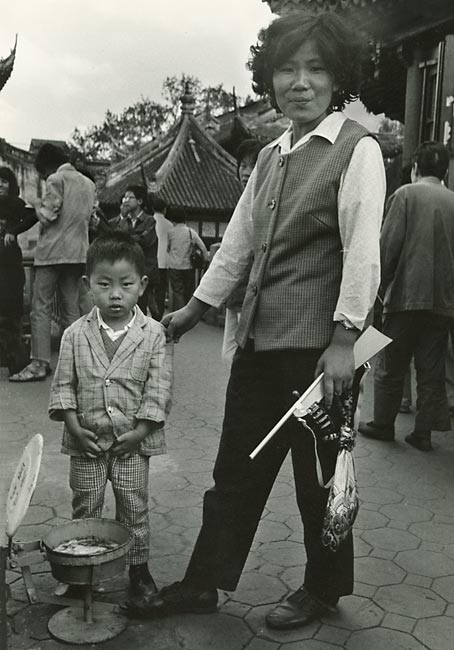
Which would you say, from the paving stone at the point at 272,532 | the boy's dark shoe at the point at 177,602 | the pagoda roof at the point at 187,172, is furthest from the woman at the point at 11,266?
the pagoda roof at the point at 187,172

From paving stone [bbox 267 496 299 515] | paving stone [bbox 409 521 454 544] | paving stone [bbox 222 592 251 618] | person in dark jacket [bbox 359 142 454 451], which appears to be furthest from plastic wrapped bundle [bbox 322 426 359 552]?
person in dark jacket [bbox 359 142 454 451]

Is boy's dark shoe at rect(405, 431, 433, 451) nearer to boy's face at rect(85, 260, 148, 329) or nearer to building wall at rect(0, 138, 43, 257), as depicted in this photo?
boy's face at rect(85, 260, 148, 329)

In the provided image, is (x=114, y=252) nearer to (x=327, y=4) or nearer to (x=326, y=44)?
(x=326, y=44)

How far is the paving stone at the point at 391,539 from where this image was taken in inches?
135

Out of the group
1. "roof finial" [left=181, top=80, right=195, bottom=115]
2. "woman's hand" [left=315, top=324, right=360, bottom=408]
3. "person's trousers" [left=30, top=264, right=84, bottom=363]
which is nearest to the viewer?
"woman's hand" [left=315, top=324, right=360, bottom=408]

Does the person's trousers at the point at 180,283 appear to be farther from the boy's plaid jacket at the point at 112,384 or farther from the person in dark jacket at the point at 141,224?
the boy's plaid jacket at the point at 112,384

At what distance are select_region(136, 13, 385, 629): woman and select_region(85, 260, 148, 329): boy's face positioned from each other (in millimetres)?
172

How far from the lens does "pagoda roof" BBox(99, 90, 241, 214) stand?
23266 mm

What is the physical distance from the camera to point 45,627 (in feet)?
8.72

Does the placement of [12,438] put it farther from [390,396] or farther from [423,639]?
[423,639]

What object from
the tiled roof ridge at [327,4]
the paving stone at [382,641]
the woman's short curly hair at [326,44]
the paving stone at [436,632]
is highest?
the tiled roof ridge at [327,4]

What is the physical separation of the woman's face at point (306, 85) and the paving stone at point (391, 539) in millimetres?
1892

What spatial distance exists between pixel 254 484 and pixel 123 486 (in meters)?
0.46

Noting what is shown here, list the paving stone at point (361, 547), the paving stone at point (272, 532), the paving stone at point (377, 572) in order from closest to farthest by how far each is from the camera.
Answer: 1. the paving stone at point (377, 572)
2. the paving stone at point (361, 547)
3. the paving stone at point (272, 532)
